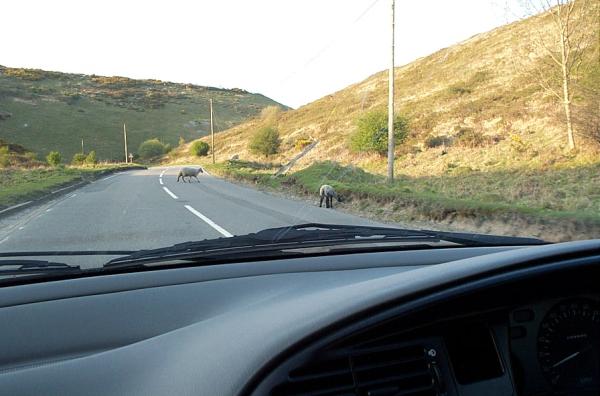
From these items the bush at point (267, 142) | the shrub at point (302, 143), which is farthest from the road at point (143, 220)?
the bush at point (267, 142)

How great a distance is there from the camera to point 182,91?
5748 inches

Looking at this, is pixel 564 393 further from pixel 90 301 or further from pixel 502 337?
pixel 90 301

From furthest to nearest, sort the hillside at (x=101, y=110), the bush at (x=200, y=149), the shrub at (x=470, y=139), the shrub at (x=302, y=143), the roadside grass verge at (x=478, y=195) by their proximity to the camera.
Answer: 1. the hillside at (x=101, y=110)
2. the bush at (x=200, y=149)
3. the shrub at (x=302, y=143)
4. the shrub at (x=470, y=139)
5. the roadside grass verge at (x=478, y=195)

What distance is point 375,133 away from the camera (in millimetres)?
38344

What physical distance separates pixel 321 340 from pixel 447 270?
592 mm

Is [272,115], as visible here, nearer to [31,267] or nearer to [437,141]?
[437,141]

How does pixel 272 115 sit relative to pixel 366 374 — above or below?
above

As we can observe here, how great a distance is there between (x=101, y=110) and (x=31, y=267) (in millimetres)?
117055

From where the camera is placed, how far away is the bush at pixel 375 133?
125ft

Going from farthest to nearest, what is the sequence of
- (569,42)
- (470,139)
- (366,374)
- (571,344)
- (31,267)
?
(470,139)
(569,42)
(31,267)
(571,344)
(366,374)

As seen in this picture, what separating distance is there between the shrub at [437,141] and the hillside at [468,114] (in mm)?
127

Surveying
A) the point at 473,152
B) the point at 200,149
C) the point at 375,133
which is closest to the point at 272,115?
the point at 200,149

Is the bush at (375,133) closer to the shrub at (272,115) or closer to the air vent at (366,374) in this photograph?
the air vent at (366,374)

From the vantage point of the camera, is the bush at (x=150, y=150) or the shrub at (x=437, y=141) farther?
the bush at (x=150, y=150)
